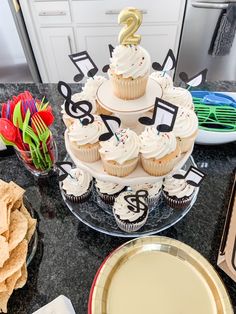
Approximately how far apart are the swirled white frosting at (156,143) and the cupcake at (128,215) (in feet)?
0.54

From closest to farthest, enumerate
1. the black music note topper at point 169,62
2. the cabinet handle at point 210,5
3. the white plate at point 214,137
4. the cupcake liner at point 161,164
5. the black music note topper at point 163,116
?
the black music note topper at point 163,116 < the cupcake liner at point 161,164 < the black music note topper at point 169,62 < the white plate at point 214,137 < the cabinet handle at point 210,5

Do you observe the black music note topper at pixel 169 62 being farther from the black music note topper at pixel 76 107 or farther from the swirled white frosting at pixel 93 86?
the black music note topper at pixel 76 107

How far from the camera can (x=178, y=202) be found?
2.69 feet

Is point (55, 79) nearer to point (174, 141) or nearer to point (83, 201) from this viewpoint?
point (83, 201)

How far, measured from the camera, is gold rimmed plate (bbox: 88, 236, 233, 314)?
A: 0.60 meters

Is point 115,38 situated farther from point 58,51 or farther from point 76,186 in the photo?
point 76,186

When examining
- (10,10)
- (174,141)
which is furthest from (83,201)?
(10,10)

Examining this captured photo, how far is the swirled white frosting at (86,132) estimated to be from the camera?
0.71 metres

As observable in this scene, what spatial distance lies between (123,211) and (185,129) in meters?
0.29

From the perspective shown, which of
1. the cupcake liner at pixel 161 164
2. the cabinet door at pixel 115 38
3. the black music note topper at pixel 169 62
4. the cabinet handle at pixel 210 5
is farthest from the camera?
the cabinet door at pixel 115 38

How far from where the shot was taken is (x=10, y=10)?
1847 mm

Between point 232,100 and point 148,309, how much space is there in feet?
2.69

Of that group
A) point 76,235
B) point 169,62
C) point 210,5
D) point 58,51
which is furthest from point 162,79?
point 58,51

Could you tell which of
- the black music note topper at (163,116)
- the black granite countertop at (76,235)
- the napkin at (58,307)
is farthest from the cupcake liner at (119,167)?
the napkin at (58,307)
